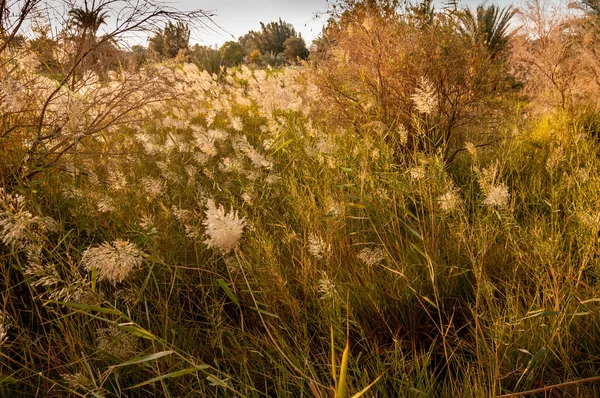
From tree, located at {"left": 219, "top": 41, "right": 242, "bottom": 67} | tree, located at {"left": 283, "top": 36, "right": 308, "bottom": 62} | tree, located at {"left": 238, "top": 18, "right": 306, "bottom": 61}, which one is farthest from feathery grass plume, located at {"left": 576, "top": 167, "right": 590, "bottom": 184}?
tree, located at {"left": 238, "top": 18, "right": 306, "bottom": 61}

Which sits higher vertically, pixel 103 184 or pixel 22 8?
pixel 22 8

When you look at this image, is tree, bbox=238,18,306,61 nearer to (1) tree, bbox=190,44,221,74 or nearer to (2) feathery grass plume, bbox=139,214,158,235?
(1) tree, bbox=190,44,221,74

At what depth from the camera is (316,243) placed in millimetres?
1357

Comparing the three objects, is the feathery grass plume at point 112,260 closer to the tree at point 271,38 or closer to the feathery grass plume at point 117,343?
the feathery grass plume at point 117,343

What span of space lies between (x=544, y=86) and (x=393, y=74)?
2972 millimetres

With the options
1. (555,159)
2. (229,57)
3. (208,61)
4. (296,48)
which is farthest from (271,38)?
(555,159)

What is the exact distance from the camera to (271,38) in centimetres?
2994

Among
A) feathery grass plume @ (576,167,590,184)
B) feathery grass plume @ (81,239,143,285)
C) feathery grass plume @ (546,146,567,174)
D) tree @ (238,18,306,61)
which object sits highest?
tree @ (238,18,306,61)

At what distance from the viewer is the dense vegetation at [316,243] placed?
117 centimetres

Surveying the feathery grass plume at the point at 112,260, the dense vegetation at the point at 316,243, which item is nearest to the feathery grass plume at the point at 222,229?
the dense vegetation at the point at 316,243

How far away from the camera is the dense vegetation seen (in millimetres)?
1168

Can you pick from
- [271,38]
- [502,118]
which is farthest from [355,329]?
[271,38]

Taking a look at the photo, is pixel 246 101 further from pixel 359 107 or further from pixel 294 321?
pixel 294 321

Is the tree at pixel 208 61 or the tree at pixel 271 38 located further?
the tree at pixel 271 38
